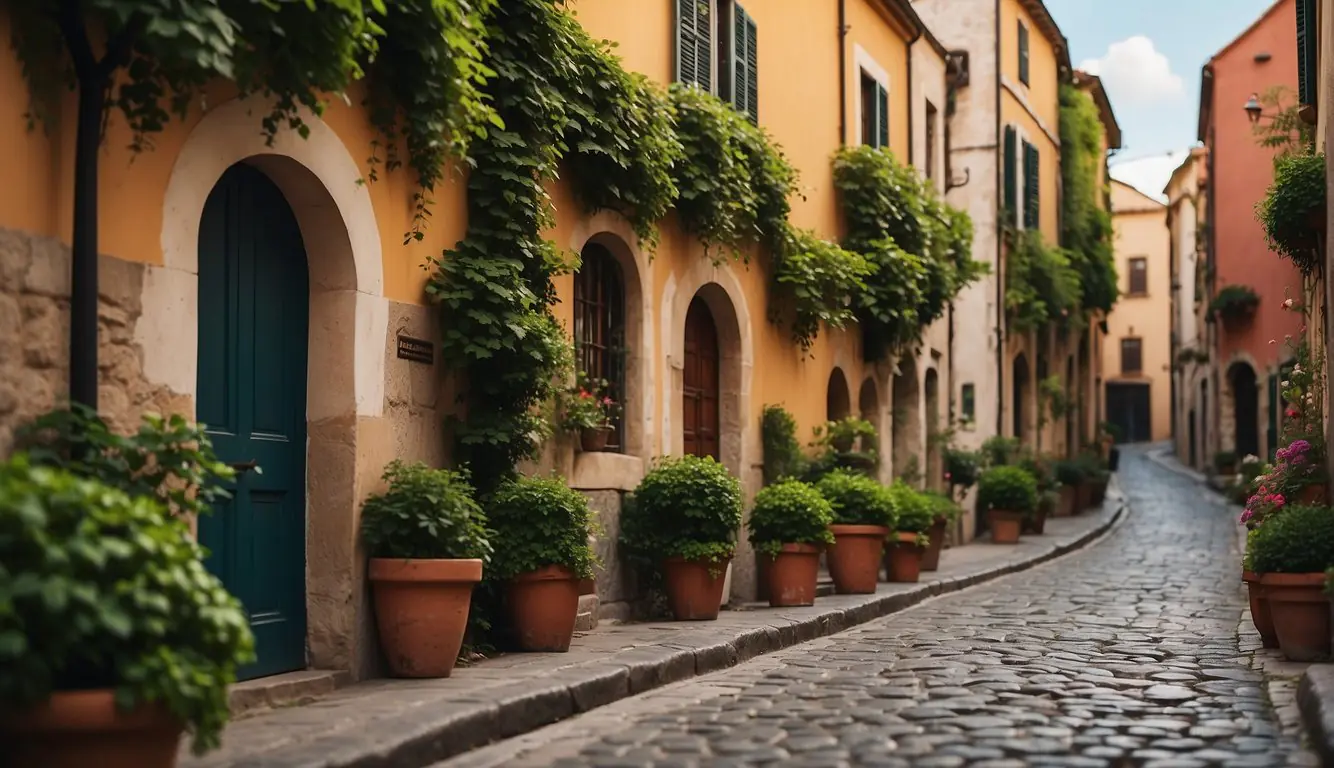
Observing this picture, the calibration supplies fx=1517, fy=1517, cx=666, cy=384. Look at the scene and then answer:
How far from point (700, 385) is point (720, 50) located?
3.02 meters

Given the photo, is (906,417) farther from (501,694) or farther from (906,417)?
(501,694)

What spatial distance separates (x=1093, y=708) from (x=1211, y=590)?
7967mm

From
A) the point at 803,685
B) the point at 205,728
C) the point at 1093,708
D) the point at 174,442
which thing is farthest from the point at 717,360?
the point at 205,728

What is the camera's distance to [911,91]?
63.8 ft

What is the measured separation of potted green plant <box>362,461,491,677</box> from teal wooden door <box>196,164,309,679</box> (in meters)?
0.41

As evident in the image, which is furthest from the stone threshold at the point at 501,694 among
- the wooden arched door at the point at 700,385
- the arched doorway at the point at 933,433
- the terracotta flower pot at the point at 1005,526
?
the terracotta flower pot at the point at 1005,526

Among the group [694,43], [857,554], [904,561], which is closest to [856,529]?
[857,554]

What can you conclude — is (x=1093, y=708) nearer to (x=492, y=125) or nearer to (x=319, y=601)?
(x=319, y=601)

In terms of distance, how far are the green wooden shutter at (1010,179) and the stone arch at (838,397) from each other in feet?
29.5

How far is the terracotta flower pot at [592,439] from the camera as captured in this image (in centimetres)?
1043

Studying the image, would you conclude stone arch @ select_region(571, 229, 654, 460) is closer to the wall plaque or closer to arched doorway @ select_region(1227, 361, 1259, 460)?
the wall plaque

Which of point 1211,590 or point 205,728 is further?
point 1211,590

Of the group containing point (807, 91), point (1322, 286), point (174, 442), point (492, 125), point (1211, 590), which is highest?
point (807, 91)

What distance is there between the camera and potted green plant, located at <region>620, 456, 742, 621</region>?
1067 centimetres
